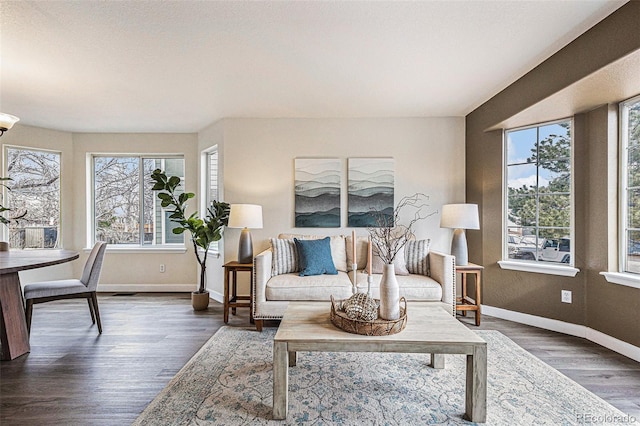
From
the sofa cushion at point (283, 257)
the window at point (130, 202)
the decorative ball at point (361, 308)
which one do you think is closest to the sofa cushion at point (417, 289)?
the sofa cushion at point (283, 257)

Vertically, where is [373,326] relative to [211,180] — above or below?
below

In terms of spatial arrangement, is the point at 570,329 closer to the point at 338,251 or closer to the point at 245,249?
the point at 338,251

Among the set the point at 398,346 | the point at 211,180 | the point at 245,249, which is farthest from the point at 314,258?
the point at 211,180

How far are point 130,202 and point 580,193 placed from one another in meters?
5.87

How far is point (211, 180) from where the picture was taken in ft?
15.9

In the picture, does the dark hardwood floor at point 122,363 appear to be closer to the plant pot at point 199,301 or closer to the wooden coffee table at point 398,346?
the plant pot at point 199,301

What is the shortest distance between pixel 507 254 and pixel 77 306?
17.4ft

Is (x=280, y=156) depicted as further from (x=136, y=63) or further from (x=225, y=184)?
(x=136, y=63)

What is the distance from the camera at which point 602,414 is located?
1.87 meters

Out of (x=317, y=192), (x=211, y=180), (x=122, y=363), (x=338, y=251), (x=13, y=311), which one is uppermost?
(x=211, y=180)

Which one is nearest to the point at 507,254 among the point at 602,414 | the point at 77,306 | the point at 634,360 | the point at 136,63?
the point at 634,360

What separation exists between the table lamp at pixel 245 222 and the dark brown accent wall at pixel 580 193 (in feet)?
8.82

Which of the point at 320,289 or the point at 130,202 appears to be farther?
the point at 130,202

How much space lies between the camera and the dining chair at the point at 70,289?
2.96m
